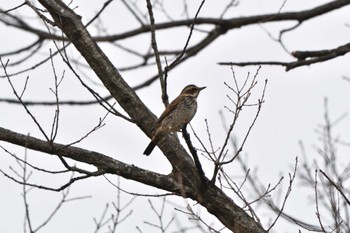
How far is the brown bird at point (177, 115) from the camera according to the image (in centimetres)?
686

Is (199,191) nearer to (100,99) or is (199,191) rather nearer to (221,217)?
(221,217)

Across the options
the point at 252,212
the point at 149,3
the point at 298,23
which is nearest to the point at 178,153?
the point at 252,212

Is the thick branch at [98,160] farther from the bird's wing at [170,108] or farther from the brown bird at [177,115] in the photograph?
the bird's wing at [170,108]

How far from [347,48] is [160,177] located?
2.67 metres

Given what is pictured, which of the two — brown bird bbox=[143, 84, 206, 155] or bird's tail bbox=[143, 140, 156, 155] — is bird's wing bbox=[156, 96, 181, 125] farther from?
bird's tail bbox=[143, 140, 156, 155]

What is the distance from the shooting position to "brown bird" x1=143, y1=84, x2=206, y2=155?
22.5 ft

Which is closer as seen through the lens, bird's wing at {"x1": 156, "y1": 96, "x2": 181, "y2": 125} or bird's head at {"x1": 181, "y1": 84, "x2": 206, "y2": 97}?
bird's wing at {"x1": 156, "y1": 96, "x2": 181, "y2": 125}

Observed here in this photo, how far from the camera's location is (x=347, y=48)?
7.77 meters

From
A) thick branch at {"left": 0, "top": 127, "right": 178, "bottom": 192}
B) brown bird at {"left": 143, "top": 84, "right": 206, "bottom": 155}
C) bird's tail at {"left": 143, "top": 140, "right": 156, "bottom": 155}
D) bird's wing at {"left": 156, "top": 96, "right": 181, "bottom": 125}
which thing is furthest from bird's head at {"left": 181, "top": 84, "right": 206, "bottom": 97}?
thick branch at {"left": 0, "top": 127, "right": 178, "bottom": 192}

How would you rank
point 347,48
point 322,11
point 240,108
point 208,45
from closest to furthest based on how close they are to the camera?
point 240,108
point 347,48
point 322,11
point 208,45

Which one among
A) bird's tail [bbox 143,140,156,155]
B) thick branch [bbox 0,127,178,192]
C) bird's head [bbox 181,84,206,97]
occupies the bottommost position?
thick branch [bbox 0,127,178,192]

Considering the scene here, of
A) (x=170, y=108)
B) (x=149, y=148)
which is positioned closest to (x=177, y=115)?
(x=170, y=108)

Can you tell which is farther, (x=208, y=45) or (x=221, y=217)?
(x=208, y=45)

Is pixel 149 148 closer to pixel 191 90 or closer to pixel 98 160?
pixel 191 90
